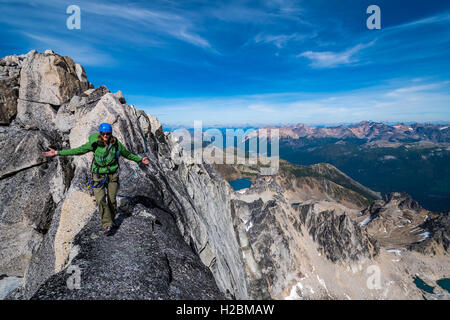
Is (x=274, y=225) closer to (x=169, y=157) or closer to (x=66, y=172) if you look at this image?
(x=169, y=157)

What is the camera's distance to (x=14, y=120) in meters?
21.0

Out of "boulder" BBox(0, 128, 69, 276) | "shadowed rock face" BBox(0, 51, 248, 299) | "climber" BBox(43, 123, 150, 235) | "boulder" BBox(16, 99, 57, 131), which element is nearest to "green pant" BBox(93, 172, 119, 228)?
"climber" BBox(43, 123, 150, 235)

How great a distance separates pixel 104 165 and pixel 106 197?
1777 millimetres

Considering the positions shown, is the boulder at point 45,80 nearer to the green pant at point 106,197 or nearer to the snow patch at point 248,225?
the green pant at point 106,197

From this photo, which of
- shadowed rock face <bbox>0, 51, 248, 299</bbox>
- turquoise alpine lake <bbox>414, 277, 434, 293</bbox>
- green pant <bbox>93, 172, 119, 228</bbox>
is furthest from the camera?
turquoise alpine lake <bbox>414, 277, 434, 293</bbox>

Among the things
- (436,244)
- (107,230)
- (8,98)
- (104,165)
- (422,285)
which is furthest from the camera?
(436,244)

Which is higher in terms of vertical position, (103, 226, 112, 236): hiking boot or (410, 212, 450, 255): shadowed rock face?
(103, 226, 112, 236): hiking boot

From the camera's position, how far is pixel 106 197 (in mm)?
11453

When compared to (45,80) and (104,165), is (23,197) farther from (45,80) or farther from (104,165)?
(45,80)

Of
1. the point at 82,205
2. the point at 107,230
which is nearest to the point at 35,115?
the point at 82,205

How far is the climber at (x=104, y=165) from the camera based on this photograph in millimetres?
10461

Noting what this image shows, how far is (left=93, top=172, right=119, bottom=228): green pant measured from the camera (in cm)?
1080

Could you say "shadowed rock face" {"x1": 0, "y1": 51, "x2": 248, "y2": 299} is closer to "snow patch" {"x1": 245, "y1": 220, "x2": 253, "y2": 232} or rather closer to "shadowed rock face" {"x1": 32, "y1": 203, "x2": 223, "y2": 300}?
"shadowed rock face" {"x1": 32, "y1": 203, "x2": 223, "y2": 300}
